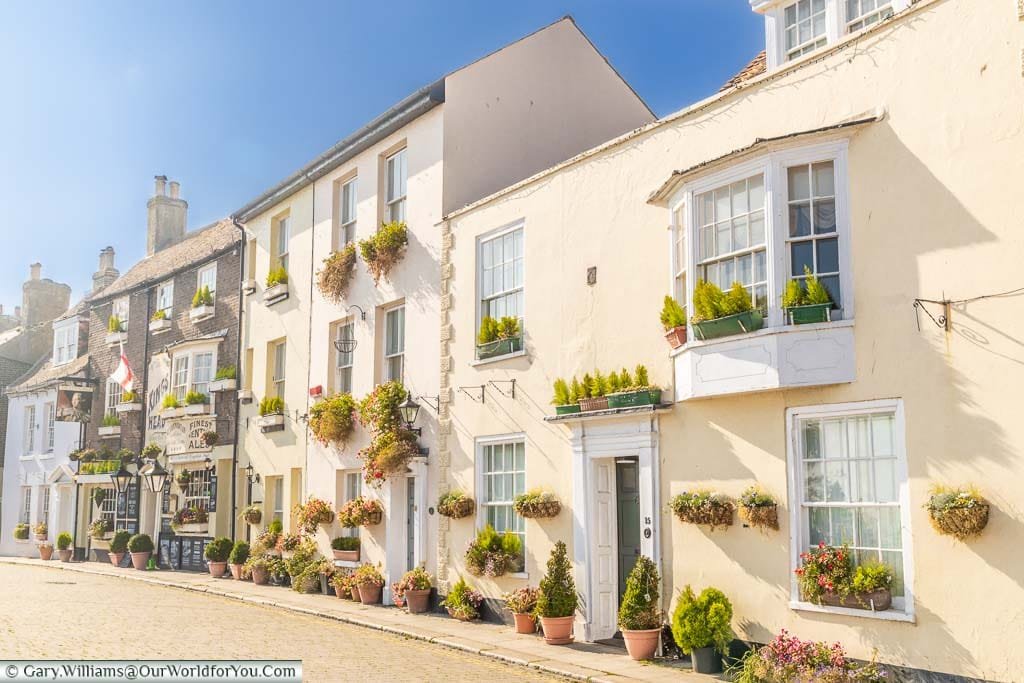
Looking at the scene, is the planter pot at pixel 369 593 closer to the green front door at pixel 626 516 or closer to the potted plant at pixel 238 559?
the green front door at pixel 626 516

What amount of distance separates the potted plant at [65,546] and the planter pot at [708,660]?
26.0 metres

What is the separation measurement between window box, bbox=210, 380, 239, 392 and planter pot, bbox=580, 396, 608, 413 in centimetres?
1378

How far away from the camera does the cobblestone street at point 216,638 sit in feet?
38.5

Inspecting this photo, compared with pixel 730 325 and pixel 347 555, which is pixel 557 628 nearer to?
pixel 730 325

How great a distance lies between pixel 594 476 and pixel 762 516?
11.1 feet

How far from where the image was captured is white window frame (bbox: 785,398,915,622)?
31.9ft

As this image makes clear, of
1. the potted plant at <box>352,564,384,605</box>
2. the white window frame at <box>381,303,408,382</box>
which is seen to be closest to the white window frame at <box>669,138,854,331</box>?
the white window frame at <box>381,303,408,382</box>

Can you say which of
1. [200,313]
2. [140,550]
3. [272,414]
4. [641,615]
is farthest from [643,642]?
[140,550]

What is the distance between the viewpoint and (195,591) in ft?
70.4

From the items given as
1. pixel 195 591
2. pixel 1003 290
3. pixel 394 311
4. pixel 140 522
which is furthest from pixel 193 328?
pixel 1003 290

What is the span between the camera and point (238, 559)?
2341cm

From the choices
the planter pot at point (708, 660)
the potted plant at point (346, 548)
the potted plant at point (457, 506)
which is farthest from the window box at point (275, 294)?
the planter pot at point (708, 660)

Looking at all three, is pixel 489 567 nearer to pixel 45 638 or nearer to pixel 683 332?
pixel 683 332

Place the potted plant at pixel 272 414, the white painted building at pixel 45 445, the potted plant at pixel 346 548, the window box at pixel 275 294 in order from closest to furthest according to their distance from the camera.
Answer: the potted plant at pixel 346 548
the potted plant at pixel 272 414
the window box at pixel 275 294
the white painted building at pixel 45 445
